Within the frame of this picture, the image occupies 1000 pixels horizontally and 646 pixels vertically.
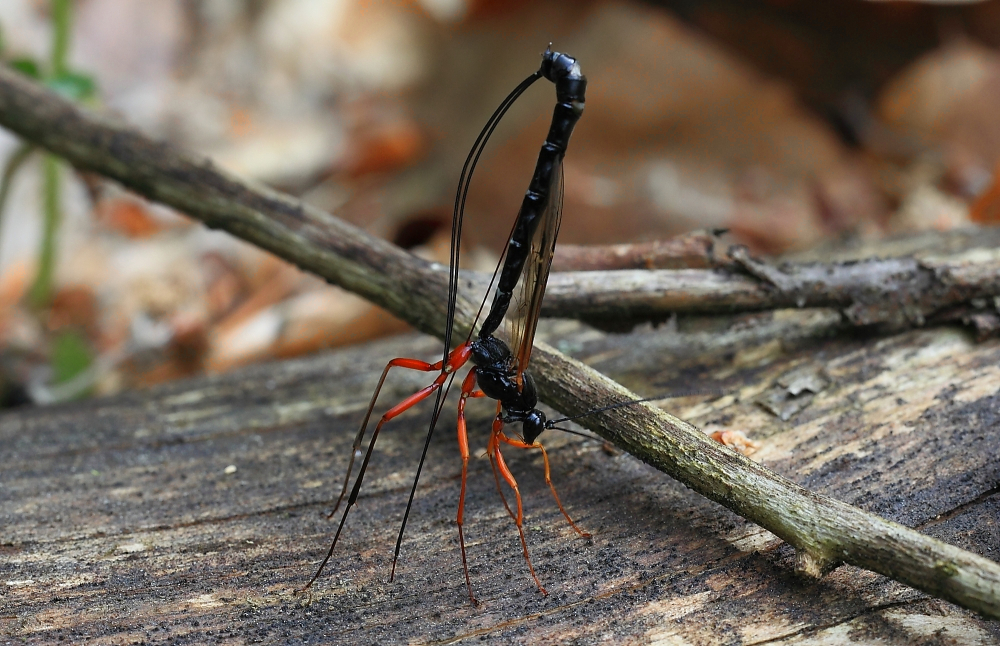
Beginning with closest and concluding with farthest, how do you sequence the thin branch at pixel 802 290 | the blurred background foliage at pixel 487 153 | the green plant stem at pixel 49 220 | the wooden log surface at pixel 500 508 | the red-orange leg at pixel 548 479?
the wooden log surface at pixel 500 508, the red-orange leg at pixel 548 479, the thin branch at pixel 802 290, the green plant stem at pixel 49 220, the blurred background foliage at pixel 487 153

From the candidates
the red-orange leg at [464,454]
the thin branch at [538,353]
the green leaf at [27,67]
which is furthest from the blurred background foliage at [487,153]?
the red-orange leg at [464,454]

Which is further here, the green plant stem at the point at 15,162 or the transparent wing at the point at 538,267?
the green plant stem at the point at 15,162

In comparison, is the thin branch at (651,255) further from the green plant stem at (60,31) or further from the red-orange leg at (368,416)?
the green plant stem at (60,31)

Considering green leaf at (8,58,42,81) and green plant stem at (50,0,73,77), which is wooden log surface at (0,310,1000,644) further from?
green plant stem at (50,0,73,77)

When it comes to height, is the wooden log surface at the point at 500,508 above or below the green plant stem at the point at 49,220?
below

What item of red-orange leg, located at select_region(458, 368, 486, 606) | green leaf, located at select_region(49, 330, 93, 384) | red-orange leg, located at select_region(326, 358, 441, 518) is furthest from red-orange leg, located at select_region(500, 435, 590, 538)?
green leaf, located at select_region(49, 330, 93, 384)

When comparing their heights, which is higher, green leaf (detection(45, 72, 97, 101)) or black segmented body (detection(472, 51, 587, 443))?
green leaf (detection(45, 72, 97, 101))

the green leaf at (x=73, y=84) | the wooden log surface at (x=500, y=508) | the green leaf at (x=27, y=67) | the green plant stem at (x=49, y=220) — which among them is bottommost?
the wooden log surface at (x=500, y=508)

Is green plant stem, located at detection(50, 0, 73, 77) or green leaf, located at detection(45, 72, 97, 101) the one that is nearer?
green leaf, located at detection(45, 72, 97, 101)
